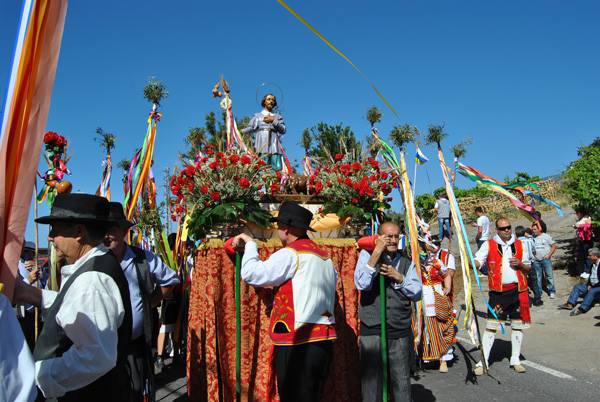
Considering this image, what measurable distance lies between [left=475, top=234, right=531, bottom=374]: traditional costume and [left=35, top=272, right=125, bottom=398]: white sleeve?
559cm

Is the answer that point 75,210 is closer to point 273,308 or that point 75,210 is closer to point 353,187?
point 273,308

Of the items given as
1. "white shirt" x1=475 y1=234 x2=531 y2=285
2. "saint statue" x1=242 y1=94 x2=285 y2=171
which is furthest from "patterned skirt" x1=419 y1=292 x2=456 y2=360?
"saint statue" x1=242 y1=94 x2=285 y2=171

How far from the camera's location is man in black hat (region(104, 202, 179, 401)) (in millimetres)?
3363

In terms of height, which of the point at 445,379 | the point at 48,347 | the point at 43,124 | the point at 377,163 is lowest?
the point at 445,379

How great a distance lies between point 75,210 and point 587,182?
12608 mm

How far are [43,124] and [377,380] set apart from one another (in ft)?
12.2

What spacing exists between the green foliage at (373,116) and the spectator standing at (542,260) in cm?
679

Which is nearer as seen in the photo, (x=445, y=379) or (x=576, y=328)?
(x=445, y=379)

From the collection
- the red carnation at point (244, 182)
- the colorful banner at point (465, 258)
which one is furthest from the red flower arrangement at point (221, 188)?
the colorful banner at point (465, 258)

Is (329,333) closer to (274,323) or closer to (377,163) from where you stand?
(274,323)

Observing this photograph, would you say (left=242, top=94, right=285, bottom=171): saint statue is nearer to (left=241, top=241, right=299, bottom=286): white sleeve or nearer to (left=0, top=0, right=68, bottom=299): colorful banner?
(left=241, top=241, right=299, bottom=286): white sleeve

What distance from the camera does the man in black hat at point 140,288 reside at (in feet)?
11.0

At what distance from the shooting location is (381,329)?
4.42 meters

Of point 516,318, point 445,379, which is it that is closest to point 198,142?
point 445,379
